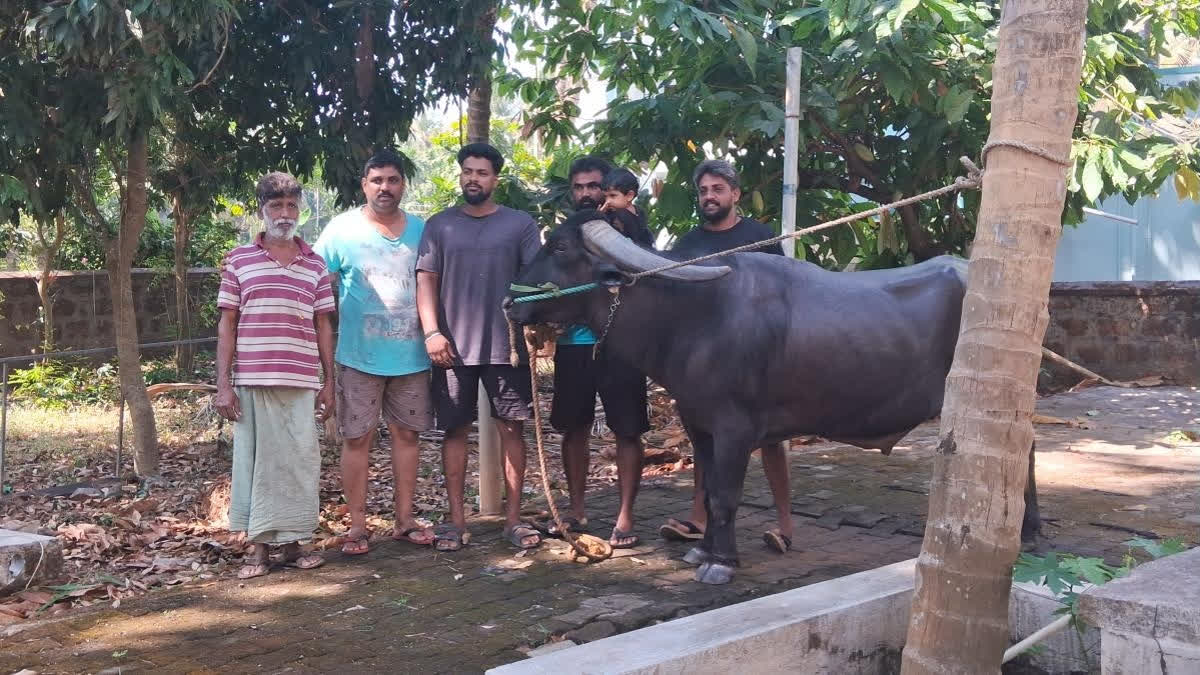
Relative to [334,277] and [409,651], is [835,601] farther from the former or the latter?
[334,277]

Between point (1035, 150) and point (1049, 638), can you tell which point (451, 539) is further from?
point (1035, 150)

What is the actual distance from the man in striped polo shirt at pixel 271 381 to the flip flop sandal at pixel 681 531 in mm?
1679

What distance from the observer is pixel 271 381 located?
5105 mm

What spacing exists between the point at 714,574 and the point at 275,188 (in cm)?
259

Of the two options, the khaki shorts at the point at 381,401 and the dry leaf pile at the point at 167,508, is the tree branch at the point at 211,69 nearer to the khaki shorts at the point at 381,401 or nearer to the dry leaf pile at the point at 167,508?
the khaki shorts at the point at 381,401

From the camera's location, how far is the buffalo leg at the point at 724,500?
496 cm

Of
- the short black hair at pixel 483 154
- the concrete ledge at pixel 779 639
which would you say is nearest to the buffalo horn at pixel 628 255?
the short black hair at pixel 483 154

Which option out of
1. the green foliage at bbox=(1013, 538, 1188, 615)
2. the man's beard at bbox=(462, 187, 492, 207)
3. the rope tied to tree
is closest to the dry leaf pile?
the man's beard at bbox=(462, 187, 492, 207)

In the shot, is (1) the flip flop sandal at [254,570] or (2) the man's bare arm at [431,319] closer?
(1) the flip flop sandal at [254,570]

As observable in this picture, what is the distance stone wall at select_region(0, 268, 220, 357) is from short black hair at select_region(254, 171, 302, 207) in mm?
6977

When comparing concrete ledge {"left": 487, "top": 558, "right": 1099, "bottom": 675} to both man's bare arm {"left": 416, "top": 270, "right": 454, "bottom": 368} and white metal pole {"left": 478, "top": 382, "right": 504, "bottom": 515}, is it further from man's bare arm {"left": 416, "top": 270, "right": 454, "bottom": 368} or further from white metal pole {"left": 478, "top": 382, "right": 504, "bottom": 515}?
white metal pole {"left": 478, "top": 382, "right": 504, "bottom": 515}

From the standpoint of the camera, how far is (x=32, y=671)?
388cm

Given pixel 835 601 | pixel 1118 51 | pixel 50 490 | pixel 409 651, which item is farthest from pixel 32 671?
pixel 1118 51

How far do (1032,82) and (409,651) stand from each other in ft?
9.12
